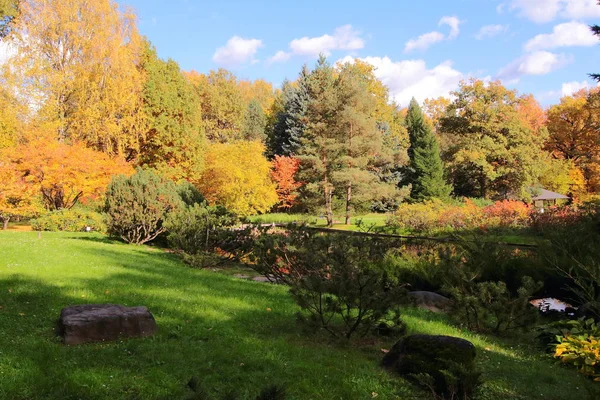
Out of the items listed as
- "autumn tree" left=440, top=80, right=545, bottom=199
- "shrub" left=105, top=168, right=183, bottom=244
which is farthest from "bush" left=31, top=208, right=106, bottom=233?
"autumn tree" left=440, top=80, right=545, bottom=199

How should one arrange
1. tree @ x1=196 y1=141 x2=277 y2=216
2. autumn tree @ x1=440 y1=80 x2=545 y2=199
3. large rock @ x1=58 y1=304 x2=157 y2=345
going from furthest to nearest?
autumn tree @ x1=440 y1=80 x2=545 y2=199, tree @ x1=196 y1=141 x2=277 y2=216, large rock @ x1=58 y1=304 x2=157 y2=345

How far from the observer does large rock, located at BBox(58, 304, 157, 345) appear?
4.39 m

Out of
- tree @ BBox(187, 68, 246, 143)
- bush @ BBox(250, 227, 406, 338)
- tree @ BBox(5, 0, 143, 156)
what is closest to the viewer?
bush @ BBox(250, 227, 406, 338)

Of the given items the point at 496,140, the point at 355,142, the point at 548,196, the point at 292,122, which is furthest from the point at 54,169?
the point at 548,196

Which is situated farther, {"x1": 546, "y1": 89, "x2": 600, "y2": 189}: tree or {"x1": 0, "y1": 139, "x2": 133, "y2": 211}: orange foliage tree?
{"x1": 546, "y1": 89, "x2": 600, "y2": 189}: tree

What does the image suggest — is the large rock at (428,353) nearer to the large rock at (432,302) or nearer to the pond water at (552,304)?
the large rock at (432,302)

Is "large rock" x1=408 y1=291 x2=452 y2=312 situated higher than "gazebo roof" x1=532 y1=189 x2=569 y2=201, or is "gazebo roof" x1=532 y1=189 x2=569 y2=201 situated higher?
"gazebo roof" x1=532 y1=189 x2=569 y2=201

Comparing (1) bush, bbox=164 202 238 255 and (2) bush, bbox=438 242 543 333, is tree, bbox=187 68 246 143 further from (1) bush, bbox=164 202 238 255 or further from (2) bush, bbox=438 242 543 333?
(2) bush, bbox=438 242 543 333

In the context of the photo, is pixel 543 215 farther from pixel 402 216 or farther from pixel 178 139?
pixel 178 139

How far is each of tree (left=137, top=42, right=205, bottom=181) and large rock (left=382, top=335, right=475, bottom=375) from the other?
78.0 feet

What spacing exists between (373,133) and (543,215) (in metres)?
13.5

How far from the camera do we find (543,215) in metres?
16.9

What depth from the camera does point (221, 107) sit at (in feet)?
167

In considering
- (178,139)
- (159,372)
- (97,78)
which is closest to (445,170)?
(178,139)
